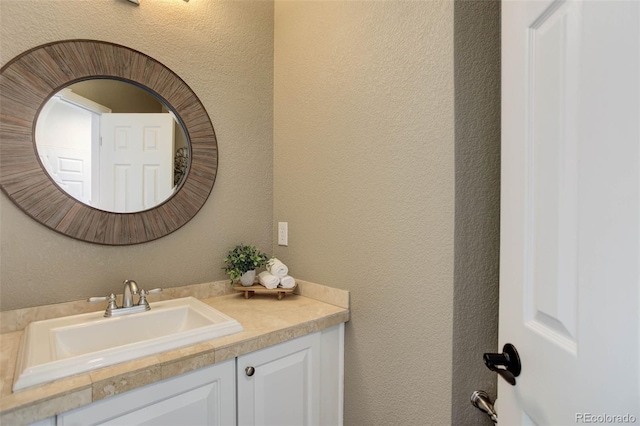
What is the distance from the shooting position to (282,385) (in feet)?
3.84

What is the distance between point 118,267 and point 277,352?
0.74m

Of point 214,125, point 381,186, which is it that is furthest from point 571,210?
point 214,125

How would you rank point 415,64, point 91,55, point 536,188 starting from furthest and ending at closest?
1. point 91,55
2. point 415,64
3. point 536,188

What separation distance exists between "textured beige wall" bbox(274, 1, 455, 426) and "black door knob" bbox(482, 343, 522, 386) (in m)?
0.33

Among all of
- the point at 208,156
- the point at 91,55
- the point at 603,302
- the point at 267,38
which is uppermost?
the point at 267,38

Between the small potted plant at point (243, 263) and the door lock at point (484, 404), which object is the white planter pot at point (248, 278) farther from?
the door lock at point (484, 404)

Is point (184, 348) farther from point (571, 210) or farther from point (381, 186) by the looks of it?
point (571, 210)

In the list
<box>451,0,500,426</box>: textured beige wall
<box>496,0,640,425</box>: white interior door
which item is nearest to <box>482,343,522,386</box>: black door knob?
<box>496,0,640,425</box>: white interior door

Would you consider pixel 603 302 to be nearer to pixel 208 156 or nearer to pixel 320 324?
pixel 320 324

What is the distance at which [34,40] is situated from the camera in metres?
1.12

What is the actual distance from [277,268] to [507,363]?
107cm

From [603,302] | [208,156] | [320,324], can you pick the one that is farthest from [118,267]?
[603,302]

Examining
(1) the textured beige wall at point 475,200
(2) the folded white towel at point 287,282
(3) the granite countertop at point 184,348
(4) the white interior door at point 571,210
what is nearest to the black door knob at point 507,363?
(4) the white interior door at point 571,210

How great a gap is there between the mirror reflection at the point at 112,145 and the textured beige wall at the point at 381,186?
1.92 feet
